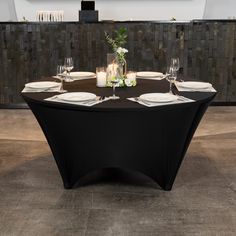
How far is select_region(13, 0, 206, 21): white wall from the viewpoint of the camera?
5.14 m

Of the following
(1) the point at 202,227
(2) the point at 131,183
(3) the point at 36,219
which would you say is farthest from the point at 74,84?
(1) the point at 202,227

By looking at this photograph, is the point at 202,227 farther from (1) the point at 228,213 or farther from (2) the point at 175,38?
(2) the point at 175,38

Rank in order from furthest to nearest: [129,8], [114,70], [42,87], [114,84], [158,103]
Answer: [129,8], [114,70], [42,87], [114,84], [158,103]

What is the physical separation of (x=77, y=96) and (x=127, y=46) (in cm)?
254

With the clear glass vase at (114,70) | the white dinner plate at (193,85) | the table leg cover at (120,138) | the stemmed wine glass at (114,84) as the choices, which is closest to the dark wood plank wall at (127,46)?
the clear glass vase at (114,70)

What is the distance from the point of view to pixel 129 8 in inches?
203

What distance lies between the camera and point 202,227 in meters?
2.34

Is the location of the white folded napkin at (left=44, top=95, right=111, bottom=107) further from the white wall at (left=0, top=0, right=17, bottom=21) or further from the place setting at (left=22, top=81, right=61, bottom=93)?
the white wall at (left=0, top=0, right=17, bottom=21)

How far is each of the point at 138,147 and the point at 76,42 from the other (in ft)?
8.47

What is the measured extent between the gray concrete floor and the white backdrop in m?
2.18

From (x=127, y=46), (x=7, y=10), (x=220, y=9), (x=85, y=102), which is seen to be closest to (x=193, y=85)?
(x=85, y=102)

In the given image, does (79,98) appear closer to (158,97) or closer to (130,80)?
(158,97)

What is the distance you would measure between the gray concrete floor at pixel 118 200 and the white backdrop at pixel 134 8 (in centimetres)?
218

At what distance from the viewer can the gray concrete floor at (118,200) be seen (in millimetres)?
2342
